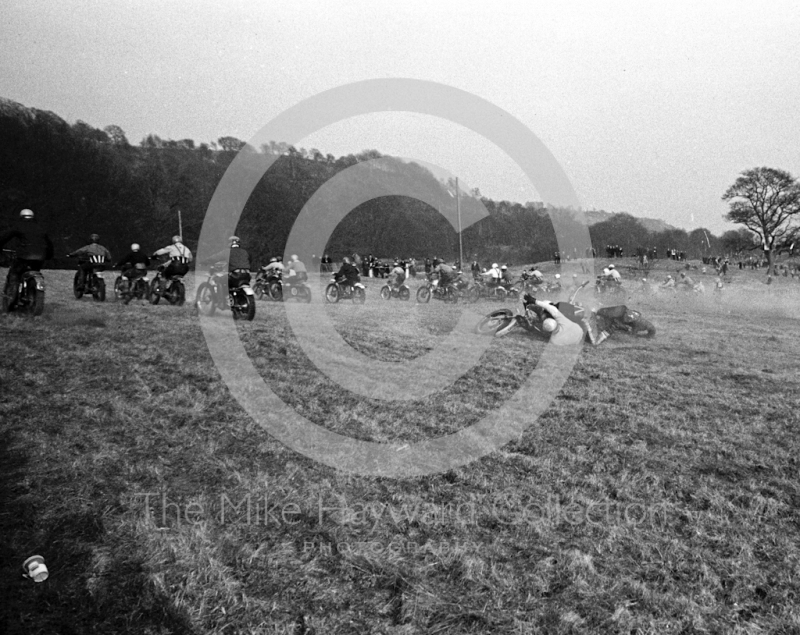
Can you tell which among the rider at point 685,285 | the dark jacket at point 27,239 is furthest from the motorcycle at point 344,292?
the rider at point 685,285

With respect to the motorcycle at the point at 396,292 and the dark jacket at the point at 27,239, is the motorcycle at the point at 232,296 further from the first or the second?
the motorcycle at the point at 396,292

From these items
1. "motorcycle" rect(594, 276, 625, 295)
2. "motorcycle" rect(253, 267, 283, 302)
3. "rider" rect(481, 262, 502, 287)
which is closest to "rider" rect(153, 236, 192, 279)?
"motorcycle" rect(253, 267, 283, 302)

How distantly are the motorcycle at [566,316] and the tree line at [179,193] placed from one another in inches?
1451

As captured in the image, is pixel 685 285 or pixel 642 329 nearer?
pixel 642 329

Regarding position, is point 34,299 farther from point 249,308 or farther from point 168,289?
point 249,308

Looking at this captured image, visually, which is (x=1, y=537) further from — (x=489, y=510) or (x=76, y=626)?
(x=489, y=510)

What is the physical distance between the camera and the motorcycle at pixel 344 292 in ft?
55.9

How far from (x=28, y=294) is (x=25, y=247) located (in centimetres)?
84

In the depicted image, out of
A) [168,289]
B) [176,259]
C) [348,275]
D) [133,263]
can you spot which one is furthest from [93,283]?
[348,275]

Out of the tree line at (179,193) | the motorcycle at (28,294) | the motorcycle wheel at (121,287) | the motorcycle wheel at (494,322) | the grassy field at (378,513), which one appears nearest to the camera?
the grassy field at (378,513)

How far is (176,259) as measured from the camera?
12.0 metres

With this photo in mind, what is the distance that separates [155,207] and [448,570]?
167 feet

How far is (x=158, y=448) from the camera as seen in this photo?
177 inches

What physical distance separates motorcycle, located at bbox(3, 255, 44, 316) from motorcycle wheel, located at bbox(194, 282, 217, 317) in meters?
2.75
